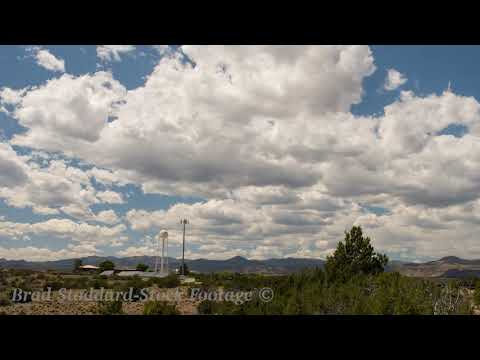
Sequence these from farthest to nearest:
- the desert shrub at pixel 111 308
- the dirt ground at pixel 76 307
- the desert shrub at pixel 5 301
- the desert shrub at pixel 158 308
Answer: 1. the desert shrub at pixel 5 301
2. the dirt ground at pixel 76 307
3. the desert shrub at pixel 111 308
4. the desert shrub at pixel 158 308

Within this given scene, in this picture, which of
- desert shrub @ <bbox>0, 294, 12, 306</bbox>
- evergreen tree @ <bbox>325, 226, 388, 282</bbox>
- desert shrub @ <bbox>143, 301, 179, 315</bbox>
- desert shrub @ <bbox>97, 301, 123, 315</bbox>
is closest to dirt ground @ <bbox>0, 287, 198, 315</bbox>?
desert shrub @ <bbox>0, 294, 12, 306</bbox>

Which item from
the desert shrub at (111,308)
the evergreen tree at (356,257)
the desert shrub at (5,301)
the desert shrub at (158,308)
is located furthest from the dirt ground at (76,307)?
the evergreen tree at (356,257)

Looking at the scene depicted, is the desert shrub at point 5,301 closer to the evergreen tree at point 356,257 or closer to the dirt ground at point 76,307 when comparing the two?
the dirt ground at point 76,307

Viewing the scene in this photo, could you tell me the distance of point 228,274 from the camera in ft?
48.3

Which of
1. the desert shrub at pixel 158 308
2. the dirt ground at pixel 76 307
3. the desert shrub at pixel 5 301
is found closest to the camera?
the desert shrub at pixel 158 308

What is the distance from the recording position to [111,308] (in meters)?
11.6

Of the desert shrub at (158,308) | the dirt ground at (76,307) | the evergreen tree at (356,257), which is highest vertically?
the evergreen tree at (356,257)

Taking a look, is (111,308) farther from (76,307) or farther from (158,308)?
(76,307)

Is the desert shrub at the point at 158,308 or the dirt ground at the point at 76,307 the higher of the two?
the desert shrub at the point at 158,308

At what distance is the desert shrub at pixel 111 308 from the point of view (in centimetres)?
1149

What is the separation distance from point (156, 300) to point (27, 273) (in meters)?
14.2

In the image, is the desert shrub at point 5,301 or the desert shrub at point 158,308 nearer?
the desert shrub at point 158,308
